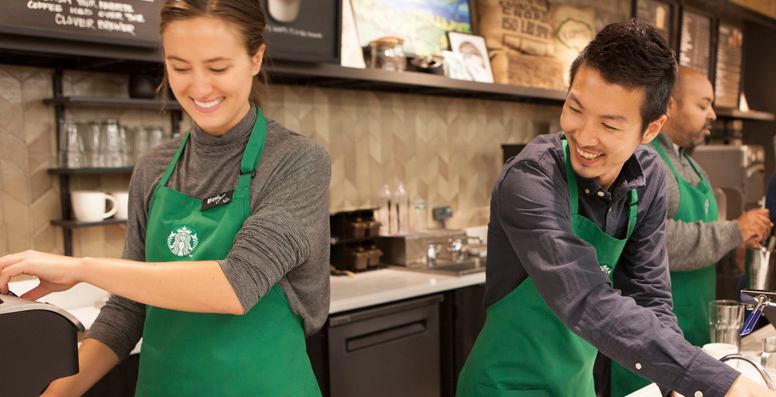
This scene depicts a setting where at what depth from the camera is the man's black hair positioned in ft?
3.84

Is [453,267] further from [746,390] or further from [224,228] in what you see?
[746,390]

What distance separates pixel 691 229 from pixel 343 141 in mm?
1758

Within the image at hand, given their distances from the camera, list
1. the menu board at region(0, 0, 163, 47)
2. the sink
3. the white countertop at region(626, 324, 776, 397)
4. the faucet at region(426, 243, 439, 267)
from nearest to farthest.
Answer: the white countertop at region(626, 324, 776, 397), the menu board at region(0, 0, 163, 47), the sink, the faucet at region(426, 243, 439, 267)

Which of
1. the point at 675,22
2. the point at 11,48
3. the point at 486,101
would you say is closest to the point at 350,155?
the point at 486,101

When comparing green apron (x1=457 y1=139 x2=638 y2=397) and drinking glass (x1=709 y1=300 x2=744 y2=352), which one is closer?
green apron (x1=457 y1=139 x2=638 y2=397)

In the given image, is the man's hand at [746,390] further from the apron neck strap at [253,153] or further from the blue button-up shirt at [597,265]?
the apron neck strap at [253,153]

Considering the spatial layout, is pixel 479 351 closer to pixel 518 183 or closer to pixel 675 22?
pixel 518 183

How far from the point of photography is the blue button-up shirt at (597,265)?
1048mm

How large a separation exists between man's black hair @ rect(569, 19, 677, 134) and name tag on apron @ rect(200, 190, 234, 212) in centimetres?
73

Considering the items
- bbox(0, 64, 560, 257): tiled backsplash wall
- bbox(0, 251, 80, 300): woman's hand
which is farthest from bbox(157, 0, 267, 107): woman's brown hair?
bbox(0, 64, 560, 257): tiled backsplash wall

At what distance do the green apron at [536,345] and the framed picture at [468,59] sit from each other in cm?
217

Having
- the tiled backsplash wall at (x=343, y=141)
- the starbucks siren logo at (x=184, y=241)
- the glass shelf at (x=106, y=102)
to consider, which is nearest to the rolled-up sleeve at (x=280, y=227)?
the starbucks siren logo at (x=184, y=241)

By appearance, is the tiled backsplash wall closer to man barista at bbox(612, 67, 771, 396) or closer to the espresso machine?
the espresso machine

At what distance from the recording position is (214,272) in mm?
1100
